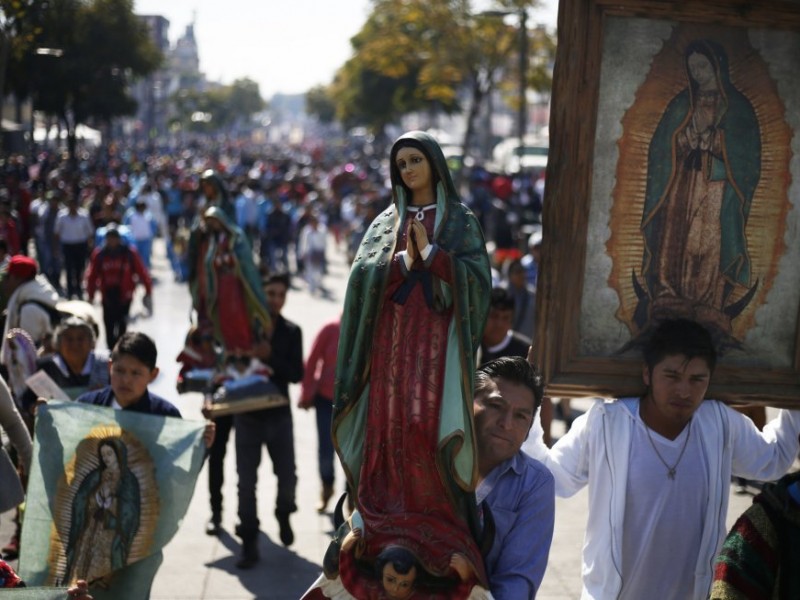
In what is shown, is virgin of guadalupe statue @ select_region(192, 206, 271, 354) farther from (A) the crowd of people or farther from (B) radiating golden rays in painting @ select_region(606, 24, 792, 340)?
(B) radiating golden rays in painting @ select_region(606, 24, 792, 340)

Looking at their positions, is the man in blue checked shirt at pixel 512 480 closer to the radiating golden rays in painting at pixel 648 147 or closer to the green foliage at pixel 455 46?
the radiating golden rays in painting at pixel 648 147

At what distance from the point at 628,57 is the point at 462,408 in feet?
5.02

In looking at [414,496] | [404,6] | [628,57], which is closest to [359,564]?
[414,496]

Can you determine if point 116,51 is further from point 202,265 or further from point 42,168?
point 202,265

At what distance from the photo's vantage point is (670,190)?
505cm

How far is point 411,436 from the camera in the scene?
445cm

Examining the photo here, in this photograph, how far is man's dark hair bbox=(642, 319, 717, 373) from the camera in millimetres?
4863

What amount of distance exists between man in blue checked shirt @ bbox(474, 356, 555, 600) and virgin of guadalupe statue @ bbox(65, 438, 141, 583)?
1.74m

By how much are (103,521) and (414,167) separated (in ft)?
6.96

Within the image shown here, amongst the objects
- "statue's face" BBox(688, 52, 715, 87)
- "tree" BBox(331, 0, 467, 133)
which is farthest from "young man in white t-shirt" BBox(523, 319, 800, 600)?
"tree" BBox(331, 0, 467, 133)

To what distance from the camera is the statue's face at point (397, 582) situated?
169 inches

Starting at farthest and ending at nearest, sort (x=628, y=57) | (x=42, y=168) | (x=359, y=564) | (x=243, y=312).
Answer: (x=42, y=168) → (x=243, y=312) → (x=628, y=57) → (x=359, y=564)

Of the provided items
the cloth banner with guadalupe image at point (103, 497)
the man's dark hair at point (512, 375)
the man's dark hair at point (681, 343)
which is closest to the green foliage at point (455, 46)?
the cloth banner with guadalupe image at point (103, 497)

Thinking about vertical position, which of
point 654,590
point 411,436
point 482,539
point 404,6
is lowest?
point 654,590
